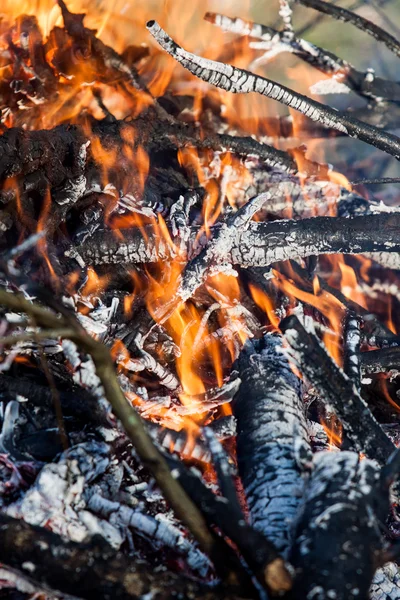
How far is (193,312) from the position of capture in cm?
344

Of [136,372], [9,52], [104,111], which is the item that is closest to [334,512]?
[136,372]

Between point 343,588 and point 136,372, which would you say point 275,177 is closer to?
point 136,372

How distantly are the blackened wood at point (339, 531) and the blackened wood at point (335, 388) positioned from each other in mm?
282

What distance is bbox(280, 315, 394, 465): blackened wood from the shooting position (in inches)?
85.1

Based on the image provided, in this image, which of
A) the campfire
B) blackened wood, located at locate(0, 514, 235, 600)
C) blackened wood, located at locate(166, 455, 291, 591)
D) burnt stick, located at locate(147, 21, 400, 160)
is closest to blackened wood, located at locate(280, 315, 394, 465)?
the campfire

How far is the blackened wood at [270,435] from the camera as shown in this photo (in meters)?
1.97

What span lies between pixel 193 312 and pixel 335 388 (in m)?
1.45

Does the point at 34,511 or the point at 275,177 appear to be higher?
the point at 275,177

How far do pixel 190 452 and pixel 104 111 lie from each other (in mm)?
3293

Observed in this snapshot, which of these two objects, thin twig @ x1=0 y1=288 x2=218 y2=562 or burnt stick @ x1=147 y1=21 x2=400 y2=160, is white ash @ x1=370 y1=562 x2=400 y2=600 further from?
burnt stick @ x1=147 y1=21 x2=400 y2=160

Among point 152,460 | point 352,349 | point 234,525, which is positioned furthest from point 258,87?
point 234,525

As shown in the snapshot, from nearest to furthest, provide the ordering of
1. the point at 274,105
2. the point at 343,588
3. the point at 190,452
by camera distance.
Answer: the point at 343,588 < the point at 190,452 < the point at 274,105

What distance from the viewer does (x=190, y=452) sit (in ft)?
7.65

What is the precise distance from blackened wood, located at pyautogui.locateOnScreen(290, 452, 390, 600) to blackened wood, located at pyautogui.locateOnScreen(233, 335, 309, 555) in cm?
13
